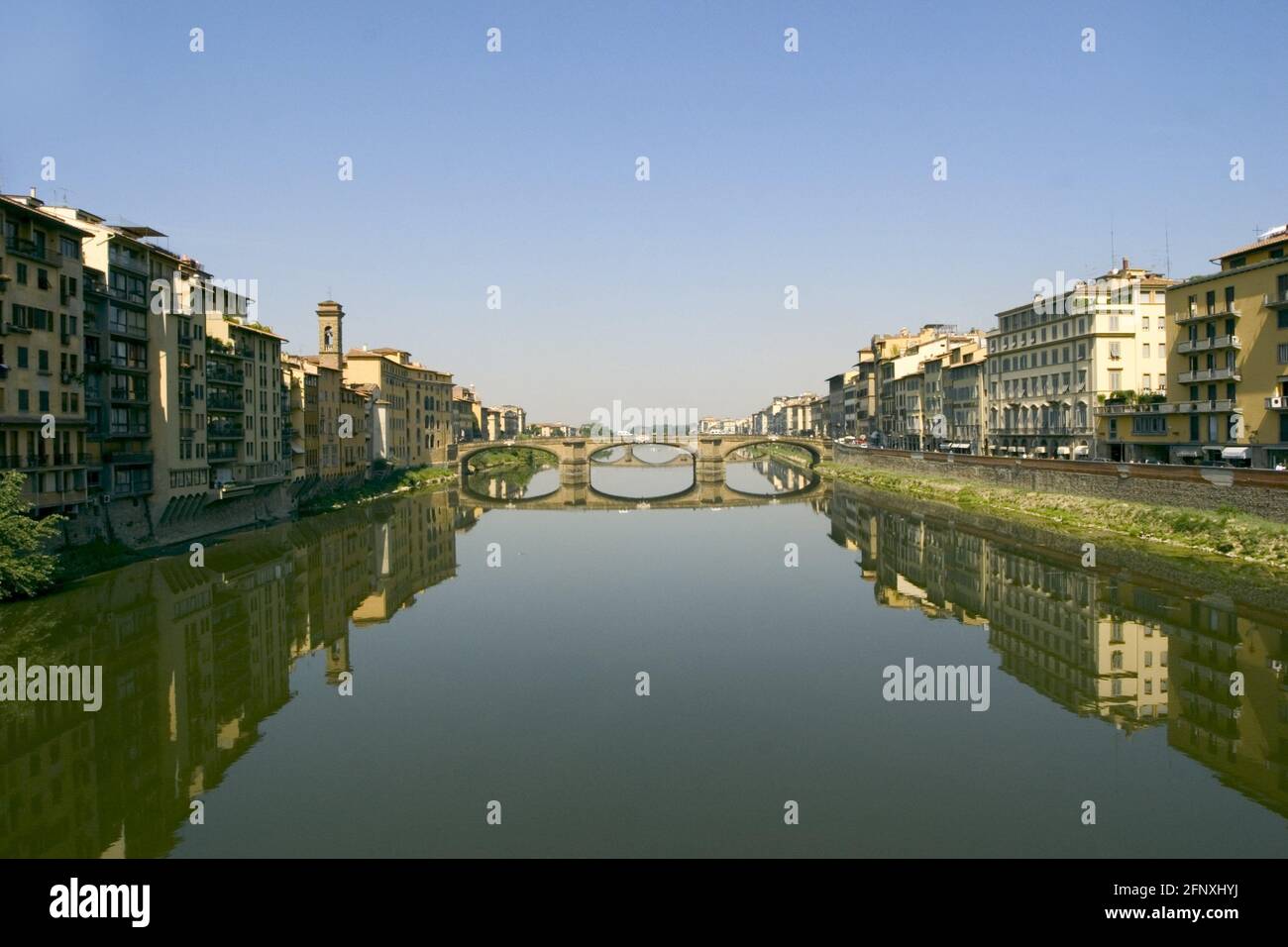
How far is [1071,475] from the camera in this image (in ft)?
211

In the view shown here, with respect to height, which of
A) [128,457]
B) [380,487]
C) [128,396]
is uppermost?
[128,396]

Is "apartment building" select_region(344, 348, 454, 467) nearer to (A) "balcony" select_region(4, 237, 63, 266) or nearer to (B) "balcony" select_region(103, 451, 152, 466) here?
(B) "balcony" select_region(103, 451, 152, 466)

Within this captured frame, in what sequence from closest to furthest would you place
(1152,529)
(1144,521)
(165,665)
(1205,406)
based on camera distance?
1. (165,665)
2. (1152,529)
3. (1144,521)
4. (1205,406)

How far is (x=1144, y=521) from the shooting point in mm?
52438

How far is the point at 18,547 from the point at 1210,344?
6456cm

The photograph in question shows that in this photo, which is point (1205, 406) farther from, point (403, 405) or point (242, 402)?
point (403, 405)

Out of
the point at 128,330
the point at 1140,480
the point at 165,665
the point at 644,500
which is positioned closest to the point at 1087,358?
the point at 1140,480
